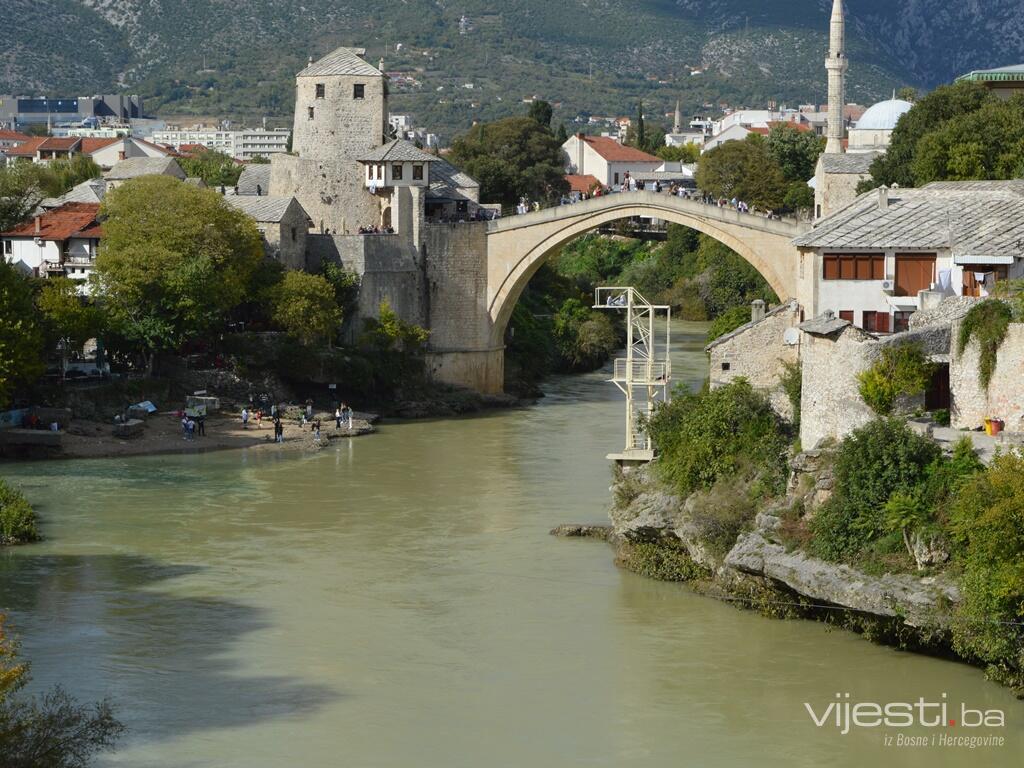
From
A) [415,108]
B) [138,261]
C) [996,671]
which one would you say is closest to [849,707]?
[996,671]

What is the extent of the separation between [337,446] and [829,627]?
18.0m

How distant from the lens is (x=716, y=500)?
85.0 feet

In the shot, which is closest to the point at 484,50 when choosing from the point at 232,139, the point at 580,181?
the point at 232,139

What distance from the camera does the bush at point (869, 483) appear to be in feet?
74.6

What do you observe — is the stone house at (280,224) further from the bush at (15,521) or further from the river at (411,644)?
the bush at (15,521)

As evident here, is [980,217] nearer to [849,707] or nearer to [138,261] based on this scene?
[849,707]

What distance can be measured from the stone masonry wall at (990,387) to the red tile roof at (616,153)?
2681 inches

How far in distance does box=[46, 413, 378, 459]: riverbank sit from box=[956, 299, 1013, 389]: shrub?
733 inches

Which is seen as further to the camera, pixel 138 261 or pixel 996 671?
pixel 138 261

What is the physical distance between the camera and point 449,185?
4975 cm

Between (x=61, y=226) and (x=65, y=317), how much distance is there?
9.62 metres

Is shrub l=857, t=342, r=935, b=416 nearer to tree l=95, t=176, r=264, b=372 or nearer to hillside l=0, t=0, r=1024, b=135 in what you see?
tree l=95, t=176, r=264, b=372

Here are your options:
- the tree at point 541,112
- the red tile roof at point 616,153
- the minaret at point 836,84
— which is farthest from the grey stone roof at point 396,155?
the red tile roof at point 616,153

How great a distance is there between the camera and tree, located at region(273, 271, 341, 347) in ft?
143
